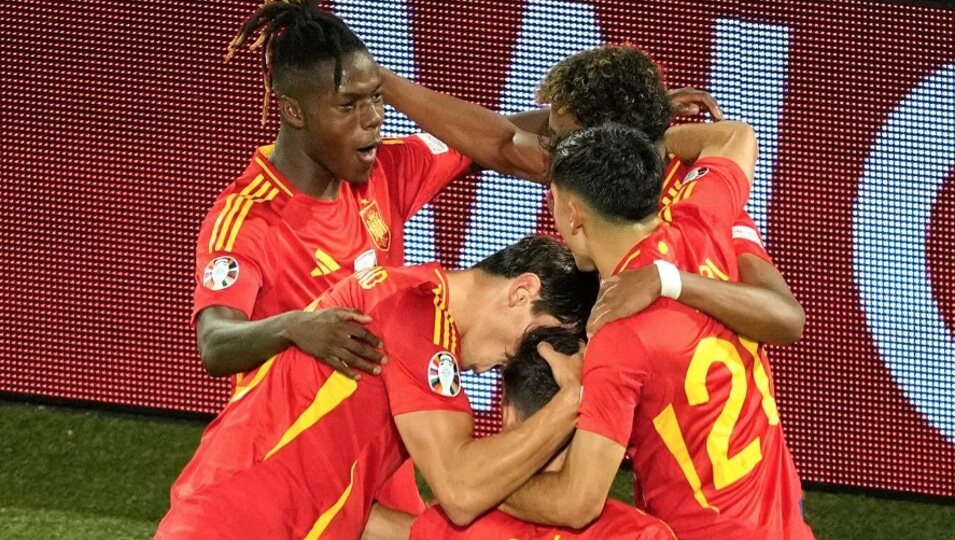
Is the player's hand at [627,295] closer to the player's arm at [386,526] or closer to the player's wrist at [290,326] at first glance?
the player's wrist at [290,326]

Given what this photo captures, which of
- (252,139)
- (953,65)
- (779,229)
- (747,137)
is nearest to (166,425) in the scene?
(252,139)

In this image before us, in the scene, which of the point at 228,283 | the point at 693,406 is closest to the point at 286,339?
the point at 228,283

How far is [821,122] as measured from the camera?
249 inches

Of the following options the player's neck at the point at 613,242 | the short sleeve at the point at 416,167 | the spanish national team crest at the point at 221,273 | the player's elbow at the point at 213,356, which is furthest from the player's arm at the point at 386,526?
the player's neck at the point at 613,242

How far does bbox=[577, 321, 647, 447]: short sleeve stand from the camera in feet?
11.9

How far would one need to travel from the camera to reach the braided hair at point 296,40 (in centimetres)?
466

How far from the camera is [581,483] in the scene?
11.9 ft

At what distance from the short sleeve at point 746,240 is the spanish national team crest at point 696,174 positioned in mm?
160

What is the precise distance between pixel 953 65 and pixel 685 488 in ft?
A: 10.4

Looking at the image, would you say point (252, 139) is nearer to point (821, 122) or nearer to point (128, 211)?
point (128, 211)

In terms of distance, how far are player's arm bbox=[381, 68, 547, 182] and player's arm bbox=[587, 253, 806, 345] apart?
1131 mm

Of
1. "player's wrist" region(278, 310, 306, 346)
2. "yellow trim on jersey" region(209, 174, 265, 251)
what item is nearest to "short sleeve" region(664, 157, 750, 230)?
"player's wrist" region(278, 310, 306, 346)

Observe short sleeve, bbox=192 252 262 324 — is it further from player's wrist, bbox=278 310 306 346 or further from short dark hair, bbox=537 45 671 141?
short dark hair, bbox=537 45 671 141

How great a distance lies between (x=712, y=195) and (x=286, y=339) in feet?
3.98
